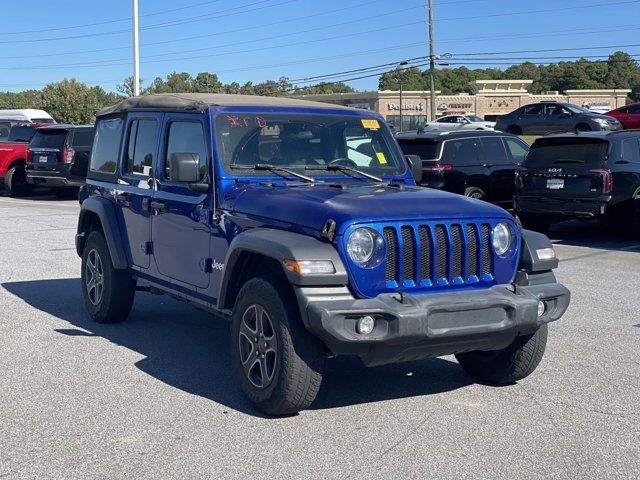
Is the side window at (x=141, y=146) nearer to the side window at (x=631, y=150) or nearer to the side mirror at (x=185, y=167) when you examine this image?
the side mirror at (x=185, y=167)

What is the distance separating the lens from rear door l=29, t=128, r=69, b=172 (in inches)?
882

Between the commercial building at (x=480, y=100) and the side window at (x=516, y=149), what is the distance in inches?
2163

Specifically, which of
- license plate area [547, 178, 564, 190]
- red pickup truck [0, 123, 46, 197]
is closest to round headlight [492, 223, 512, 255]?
license plate area [547, 178, 564, 190]

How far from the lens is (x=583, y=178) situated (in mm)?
13734

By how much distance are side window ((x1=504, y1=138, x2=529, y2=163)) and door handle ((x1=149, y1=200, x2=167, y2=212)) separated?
1101cm

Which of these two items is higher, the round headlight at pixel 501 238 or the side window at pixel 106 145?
the side window at pixel 106 145

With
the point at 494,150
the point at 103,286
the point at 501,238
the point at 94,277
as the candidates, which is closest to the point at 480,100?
the point at 494,150

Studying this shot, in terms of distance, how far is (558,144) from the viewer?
14.3 meters

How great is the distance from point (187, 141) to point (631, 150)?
31.2ft

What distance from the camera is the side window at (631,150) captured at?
13.8 meters

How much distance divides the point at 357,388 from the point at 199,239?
1.56 metres

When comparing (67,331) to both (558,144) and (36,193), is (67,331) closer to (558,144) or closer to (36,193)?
(558,144)

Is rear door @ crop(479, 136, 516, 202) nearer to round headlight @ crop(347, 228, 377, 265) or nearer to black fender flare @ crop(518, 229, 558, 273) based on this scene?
black fender flare @ crop(518, 229, 558, 273)

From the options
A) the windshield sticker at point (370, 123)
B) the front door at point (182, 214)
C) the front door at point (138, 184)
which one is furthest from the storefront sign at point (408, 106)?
the front door at point (182, 214)
